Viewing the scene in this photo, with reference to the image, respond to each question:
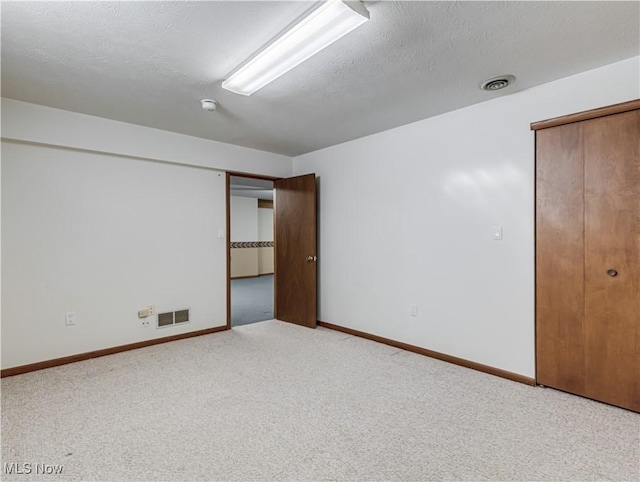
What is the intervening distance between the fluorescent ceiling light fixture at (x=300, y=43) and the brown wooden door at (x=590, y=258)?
1.81 metres

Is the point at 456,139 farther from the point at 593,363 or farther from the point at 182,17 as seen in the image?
the point at 182,17

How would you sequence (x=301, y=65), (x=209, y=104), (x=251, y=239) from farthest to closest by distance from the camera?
(x=251, y=239) → (x=209, y=104) → (x=301, y=65)

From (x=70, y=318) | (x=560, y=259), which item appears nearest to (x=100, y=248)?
(x=70, y=318)

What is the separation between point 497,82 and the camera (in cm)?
250

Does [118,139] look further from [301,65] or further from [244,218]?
[244,218]

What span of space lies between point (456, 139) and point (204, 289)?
329 cm

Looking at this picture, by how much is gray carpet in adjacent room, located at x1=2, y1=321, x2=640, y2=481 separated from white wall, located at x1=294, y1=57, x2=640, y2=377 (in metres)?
0.40

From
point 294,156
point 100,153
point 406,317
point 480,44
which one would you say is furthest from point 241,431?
point 294,156

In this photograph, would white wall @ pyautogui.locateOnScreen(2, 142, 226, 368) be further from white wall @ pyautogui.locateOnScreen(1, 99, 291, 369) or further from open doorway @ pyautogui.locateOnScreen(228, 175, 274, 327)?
open doorway @ pyautogui.locateOnScreen(228, 175, 274, 327)

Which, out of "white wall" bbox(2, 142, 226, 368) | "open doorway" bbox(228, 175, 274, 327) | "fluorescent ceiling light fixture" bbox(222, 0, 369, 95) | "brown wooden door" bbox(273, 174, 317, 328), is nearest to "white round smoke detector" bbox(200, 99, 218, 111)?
"fluorescent ceiling light fixture" bbox(222, 0, 369, 95)

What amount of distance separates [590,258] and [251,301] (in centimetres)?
500

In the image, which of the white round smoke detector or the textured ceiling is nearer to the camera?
the textured ceiling

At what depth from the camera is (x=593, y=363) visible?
2.33 metres

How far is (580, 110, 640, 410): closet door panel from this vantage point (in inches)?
85.4
